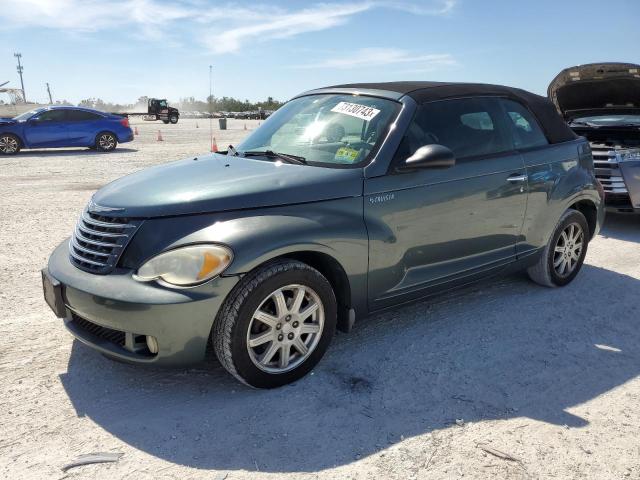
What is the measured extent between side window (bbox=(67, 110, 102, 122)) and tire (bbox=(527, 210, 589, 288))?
1551 cm

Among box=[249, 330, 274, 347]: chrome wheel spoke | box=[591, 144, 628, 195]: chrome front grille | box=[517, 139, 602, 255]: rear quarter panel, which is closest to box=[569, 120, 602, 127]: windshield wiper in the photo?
box=[591, 144, 628, 195]: chrome front grille

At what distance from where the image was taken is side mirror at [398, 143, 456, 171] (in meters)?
3.43

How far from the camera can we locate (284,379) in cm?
318

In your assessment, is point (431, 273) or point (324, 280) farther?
point (431, 273)

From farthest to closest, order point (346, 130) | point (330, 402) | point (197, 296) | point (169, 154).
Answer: point (169, 154)
point (346, 130)
point (330, 402)
point (197, 296)

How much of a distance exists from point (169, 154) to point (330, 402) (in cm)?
1488

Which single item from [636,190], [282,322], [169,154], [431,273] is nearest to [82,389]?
[282,322]

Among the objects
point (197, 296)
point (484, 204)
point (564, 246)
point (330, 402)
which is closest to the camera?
point (197, 296)

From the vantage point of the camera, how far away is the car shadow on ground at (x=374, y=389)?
2.72 meters

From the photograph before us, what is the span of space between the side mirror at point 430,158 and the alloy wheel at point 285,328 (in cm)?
103

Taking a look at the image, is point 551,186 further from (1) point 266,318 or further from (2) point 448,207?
(1) point 266,318

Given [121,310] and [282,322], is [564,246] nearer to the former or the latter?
[282,322]

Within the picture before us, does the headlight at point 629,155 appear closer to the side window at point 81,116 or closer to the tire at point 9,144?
the side window at point 81,116

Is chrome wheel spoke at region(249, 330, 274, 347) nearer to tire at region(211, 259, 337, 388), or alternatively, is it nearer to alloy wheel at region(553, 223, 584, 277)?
tire at region(211, 259, 337, 388)
